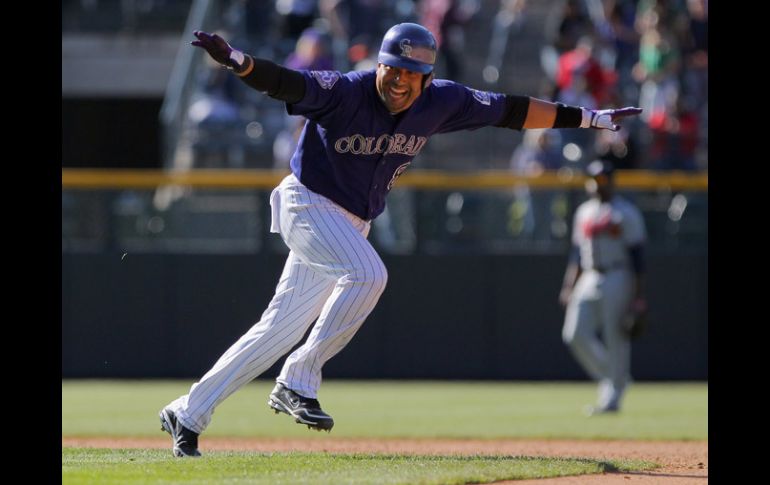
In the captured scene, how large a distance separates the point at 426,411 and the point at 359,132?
539 cm

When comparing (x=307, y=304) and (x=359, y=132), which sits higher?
(x=359, y=132)

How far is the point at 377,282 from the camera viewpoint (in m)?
6.34

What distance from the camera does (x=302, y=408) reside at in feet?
20.5

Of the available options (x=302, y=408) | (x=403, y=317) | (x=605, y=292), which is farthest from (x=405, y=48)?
(x=403, y=317)

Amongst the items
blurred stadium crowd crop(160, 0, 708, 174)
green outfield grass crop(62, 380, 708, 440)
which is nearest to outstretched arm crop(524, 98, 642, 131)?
green outfield grass crop(62, 380, 708, 440)

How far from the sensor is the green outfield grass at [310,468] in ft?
18.7

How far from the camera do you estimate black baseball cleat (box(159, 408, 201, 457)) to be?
21.3 ft

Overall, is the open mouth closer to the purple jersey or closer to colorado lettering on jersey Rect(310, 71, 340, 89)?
the purple jersey

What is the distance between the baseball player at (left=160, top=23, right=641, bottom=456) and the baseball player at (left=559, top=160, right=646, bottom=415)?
4863 millimetres

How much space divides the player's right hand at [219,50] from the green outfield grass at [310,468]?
1720mm

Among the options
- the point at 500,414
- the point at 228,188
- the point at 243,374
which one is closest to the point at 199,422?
the point at 243,374

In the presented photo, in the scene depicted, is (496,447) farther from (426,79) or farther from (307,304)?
(426,79)
